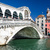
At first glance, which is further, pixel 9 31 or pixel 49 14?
pixel 49 14

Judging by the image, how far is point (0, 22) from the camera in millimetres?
9445

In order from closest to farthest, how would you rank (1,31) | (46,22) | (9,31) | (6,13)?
(1,31) → (9,31) → (6,13) → (46,22)

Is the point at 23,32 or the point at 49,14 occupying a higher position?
the point at 49,14

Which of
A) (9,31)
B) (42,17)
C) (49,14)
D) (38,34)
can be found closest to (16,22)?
(9,31)

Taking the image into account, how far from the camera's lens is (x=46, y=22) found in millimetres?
28141

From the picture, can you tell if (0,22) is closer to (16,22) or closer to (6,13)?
(16,22)

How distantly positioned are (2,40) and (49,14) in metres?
26.1

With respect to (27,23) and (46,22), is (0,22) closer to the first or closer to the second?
(27,23)

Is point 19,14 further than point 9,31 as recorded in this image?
Yes

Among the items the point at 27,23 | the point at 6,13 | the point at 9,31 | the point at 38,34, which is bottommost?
the point at 38,34

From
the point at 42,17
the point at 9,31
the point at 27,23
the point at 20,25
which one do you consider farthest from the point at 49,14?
the point at 9,31

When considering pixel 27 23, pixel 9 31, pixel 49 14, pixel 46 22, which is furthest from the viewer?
pixel 49 14

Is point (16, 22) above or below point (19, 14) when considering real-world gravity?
below

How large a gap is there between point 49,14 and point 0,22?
1020 inches
